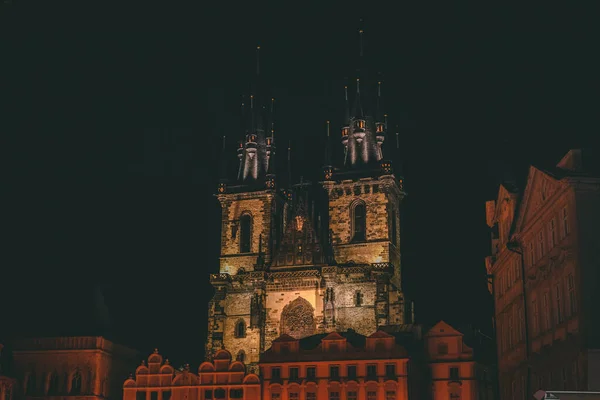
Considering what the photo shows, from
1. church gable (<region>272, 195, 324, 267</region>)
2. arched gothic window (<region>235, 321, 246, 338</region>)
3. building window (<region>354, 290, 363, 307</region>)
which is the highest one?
church gable (<region>272, 195, 324, 267</region>)

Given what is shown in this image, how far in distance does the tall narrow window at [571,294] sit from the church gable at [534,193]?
137 inches

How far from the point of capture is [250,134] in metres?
94.8

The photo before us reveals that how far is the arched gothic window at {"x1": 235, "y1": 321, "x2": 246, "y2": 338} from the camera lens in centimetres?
8538

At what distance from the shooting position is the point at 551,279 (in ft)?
118

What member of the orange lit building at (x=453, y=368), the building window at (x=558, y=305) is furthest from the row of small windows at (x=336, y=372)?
the building window at (x=558, y=305)

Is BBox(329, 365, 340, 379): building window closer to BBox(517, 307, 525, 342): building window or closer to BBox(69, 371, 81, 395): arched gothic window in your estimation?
BBox(69, 371, 81, 395): arched gothic window

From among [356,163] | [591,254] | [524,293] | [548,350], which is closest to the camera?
[591,254]

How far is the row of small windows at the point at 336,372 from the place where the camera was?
220 feet

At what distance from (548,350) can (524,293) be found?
4809 mm

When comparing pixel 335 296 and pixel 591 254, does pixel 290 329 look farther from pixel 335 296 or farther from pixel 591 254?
pixel 591 254

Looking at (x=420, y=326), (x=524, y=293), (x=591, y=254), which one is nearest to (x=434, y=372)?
(x=420, y=326)

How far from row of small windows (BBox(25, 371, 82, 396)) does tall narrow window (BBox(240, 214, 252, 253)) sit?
21.5 metres

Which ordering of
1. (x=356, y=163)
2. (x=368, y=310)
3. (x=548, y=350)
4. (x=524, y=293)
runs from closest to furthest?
(x=548, y=350), (x=524, y=293), (x=368, y=310), (x=356, y=163)

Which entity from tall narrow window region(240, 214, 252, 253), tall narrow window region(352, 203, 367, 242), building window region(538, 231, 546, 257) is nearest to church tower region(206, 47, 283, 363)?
tall narrow window region(240, 214, 252, 253)
